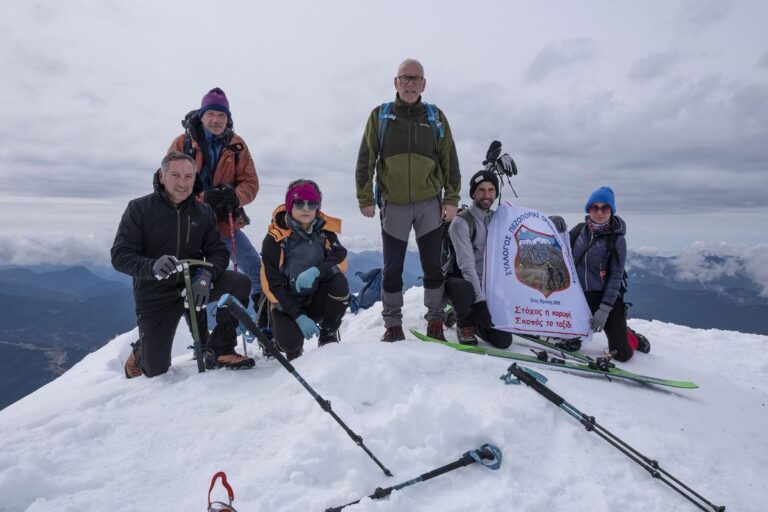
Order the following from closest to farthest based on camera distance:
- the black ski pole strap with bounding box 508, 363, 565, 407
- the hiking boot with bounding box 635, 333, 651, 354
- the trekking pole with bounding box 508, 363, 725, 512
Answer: the trekking pole with bounding box 508, 363, 725, 512 < the black ski pole strap with bounding box 508, 363, 565, 407 < the hiking boot with bounding box 635, 333, 651, 354

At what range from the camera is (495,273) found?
6363 mm

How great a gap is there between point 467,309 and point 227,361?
132 inches

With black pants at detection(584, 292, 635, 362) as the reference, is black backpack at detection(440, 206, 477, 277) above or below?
above

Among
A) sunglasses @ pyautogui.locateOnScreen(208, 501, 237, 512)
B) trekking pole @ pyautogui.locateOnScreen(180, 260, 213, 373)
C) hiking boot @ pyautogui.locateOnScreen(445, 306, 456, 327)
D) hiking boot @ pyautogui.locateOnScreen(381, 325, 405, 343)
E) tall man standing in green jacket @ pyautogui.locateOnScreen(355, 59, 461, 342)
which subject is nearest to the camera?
sunglasses @ pyautogui.locateOnScreen(208, 501, 237, 512)

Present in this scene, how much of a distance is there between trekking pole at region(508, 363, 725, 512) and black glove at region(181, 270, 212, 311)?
361cm

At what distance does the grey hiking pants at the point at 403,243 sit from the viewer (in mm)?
5531

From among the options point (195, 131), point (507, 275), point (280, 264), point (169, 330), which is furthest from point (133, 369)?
point (507, 275)

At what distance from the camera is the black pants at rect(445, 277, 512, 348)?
5.77 m

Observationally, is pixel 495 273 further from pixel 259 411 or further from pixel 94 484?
pixel 94 484

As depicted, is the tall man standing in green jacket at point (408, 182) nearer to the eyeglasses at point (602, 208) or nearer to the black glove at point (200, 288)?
the black glove at point (200, 288)

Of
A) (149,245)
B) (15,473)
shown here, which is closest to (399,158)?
(149,245)

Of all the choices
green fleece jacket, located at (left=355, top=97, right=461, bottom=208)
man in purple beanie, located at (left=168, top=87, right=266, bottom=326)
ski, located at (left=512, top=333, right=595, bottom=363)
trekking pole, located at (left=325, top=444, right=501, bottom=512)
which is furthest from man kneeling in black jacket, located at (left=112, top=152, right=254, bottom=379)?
ski, located at (left=512, top=333, right=595, bottom=363)

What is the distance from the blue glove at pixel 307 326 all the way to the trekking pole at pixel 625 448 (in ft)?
8.01

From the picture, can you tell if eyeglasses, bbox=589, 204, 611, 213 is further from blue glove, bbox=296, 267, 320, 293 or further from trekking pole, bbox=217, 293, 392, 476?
trekking pole, bbox=217, 293, 392, 476
